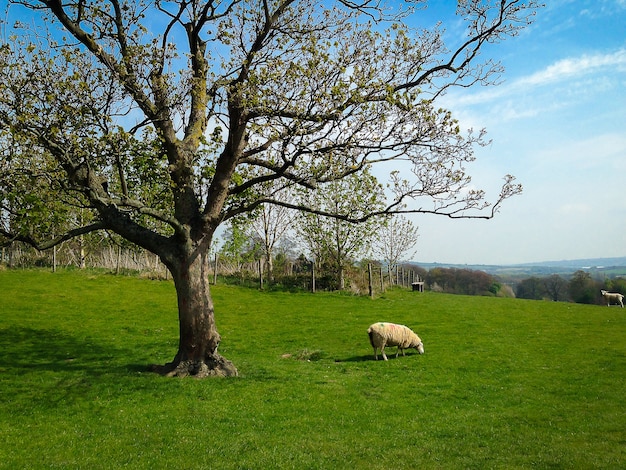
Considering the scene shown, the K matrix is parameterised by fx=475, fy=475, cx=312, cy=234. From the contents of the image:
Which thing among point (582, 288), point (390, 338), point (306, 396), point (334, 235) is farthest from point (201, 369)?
point (582, 288)

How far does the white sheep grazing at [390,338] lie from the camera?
18.9 metres

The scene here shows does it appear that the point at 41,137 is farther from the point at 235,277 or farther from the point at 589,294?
the point at 589,294

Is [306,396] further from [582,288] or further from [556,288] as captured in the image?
[556,288]

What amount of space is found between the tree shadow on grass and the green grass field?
3.0 inches

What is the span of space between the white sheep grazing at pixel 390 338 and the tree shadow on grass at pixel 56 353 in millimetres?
8585

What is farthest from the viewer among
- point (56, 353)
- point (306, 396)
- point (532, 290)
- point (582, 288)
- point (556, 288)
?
point (532, 290)

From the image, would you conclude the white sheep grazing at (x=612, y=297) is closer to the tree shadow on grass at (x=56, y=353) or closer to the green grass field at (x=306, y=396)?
the green grass field at (x=306, y=396)

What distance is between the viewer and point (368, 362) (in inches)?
724

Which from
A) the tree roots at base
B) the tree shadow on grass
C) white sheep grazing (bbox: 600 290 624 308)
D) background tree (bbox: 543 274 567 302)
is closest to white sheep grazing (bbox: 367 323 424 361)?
the tree roots at base

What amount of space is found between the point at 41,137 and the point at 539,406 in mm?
14663

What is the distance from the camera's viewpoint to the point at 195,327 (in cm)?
1510

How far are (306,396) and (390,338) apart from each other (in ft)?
21.2

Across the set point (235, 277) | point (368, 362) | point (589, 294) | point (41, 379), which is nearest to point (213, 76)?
point (41, 379)

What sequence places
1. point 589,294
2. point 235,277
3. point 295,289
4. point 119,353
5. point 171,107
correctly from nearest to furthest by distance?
point 171,107 < point 119,353 < point 295,289 < point 235,277 < point 589,294
